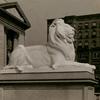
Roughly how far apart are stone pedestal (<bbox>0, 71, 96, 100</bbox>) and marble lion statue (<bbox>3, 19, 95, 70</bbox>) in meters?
0.29

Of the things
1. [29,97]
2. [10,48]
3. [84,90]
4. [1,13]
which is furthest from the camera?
[10,48]

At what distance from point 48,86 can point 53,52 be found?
792 millimetres

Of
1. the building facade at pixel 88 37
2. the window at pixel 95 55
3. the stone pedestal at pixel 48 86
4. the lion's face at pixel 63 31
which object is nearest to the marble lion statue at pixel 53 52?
the lion's face at pixel 63 31

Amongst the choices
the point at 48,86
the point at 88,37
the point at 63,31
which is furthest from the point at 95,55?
the point at 48,86

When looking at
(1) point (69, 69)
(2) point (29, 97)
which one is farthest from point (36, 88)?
(1) point (69, 69)

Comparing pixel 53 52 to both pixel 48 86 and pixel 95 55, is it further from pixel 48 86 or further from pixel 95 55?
pixel 95 55

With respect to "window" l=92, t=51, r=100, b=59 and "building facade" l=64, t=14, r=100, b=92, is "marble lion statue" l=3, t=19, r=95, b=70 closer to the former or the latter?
"building facade" l=64, t=14, r=100, b=92

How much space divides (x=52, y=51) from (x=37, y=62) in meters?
0.44

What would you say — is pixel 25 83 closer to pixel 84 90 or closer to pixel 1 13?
pixel 84 90

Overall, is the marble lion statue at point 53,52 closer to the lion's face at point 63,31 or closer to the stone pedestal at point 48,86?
the lion's face at point 63,31

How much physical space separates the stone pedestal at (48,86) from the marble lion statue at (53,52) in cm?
29

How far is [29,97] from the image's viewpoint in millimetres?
8484

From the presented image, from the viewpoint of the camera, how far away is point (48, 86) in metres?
8.30

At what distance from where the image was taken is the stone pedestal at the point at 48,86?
7.99 metres
